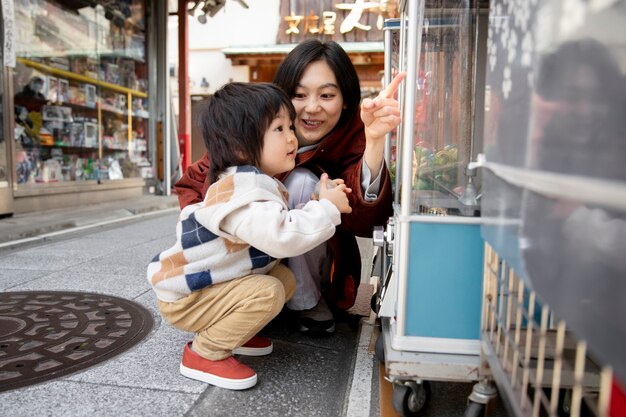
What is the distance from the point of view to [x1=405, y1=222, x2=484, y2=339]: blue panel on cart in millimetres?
1295

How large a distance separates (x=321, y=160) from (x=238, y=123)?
2.00ft

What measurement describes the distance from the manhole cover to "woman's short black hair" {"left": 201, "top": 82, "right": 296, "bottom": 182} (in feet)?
2.66

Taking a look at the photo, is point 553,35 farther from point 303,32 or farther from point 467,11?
point 303,32

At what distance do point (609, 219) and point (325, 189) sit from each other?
107cm

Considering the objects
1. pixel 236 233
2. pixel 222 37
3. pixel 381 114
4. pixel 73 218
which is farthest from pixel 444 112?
pixel 222 37

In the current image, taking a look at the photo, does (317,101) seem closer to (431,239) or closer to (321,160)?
(321,160)

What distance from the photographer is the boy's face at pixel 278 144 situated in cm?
162

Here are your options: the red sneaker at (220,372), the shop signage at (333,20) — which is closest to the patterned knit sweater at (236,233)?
the red sneaker at (220,372)

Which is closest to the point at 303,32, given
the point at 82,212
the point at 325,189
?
the point at 82,212

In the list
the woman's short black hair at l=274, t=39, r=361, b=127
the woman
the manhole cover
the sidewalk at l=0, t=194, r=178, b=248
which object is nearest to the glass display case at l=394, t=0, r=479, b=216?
the woman

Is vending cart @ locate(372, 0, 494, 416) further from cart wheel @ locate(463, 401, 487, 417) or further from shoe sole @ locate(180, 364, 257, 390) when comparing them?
shoe sole @ locate(180, 364, 257, 390)

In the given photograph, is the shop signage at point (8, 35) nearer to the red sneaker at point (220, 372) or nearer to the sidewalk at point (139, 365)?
the sidewalk at point (139, 365)

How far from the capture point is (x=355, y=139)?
2.14 m

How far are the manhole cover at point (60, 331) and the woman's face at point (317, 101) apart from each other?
3.53 feet
